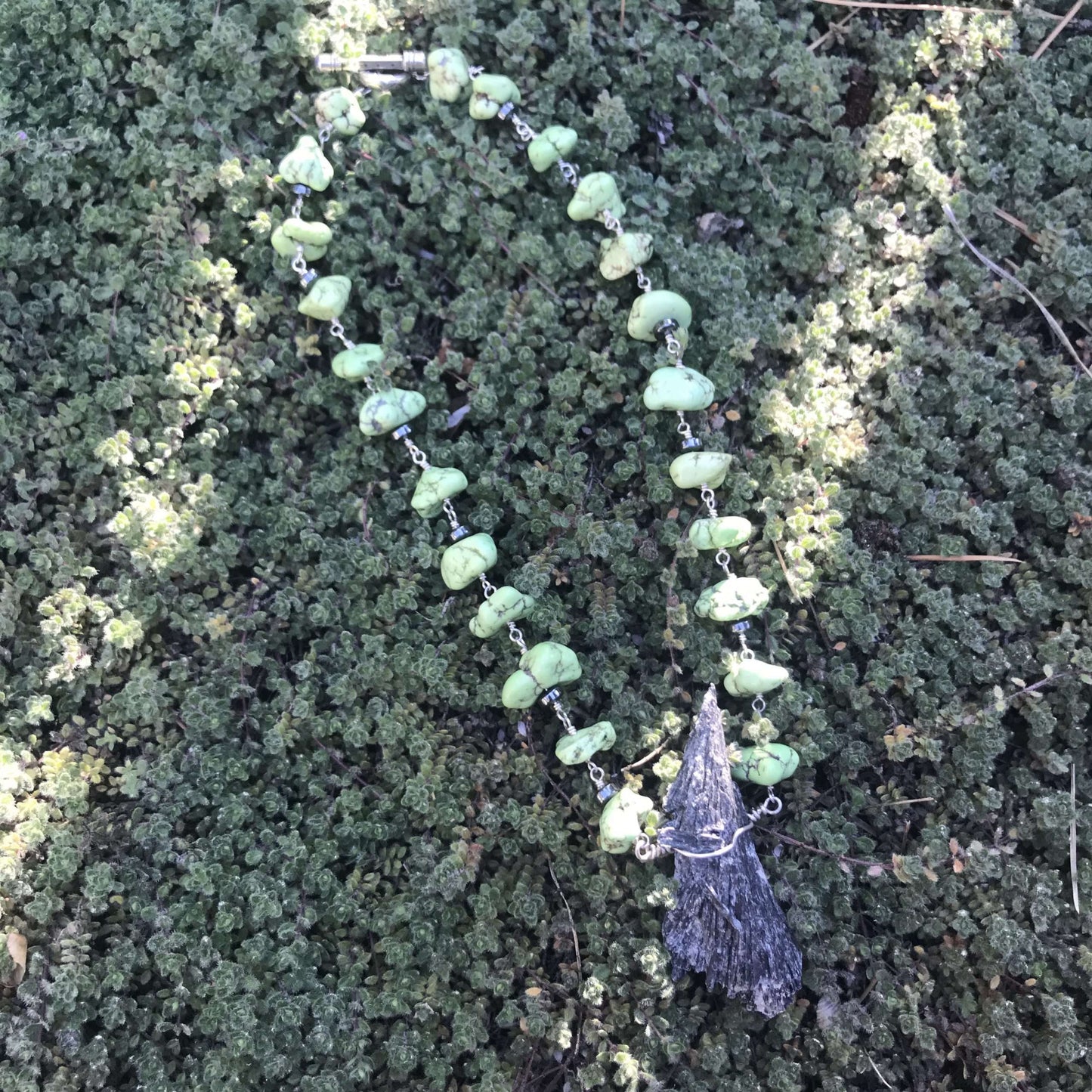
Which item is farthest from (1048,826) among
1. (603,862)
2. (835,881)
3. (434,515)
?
(434,515)

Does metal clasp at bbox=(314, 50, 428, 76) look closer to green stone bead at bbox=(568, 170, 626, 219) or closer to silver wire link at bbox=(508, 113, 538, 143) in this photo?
silver wire link at bbox=(508, 113, 538, 143)

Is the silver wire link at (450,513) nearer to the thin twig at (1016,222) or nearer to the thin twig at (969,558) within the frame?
the thin twig at (969,558)

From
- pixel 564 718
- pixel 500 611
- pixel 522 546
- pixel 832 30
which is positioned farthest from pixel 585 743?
pixel 832 30

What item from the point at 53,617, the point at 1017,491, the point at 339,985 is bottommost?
the point at 339,985

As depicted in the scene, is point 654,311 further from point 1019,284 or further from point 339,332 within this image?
point 1019,284

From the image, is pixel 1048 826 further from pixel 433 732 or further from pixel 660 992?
pixel 433 732

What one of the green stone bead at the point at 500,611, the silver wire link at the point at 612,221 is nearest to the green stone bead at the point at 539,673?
the green stone bead at the point at 500,611
